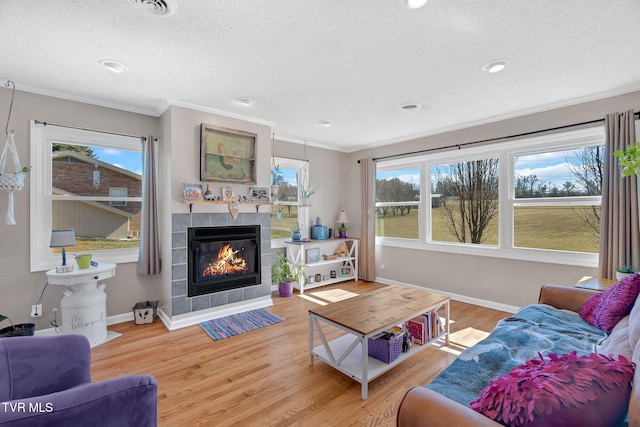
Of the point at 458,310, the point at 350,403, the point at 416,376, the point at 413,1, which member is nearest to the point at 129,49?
the point at 413,1

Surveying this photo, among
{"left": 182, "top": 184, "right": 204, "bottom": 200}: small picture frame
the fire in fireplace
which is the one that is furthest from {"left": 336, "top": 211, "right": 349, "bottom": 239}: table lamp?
{"left": 182, "top": 184, "right": 204, "bottom": 200}: small picture frame

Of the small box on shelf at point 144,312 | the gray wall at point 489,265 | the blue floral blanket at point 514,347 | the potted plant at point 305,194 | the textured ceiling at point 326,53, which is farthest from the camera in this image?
the potted plant at point 305,194

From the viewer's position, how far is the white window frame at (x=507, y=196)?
3221mm

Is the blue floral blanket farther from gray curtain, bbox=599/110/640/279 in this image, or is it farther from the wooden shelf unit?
the wooden shelf unit

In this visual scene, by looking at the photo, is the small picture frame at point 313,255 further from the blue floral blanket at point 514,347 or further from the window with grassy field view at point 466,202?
the blue floral blanket at point 514,347

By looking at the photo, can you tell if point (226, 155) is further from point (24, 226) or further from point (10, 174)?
point (24, 226)

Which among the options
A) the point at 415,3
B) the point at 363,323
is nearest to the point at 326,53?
the point at 415,3

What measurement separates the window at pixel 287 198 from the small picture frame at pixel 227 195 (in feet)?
3.72

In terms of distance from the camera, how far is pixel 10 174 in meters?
2.63

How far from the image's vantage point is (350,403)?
6.45ft

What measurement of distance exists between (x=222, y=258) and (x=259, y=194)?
946 mm

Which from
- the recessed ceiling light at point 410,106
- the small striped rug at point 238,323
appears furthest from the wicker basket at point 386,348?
the recessed ceiling light at point 410,106

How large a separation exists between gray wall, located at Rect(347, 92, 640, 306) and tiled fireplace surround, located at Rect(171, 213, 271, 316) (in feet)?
7.37

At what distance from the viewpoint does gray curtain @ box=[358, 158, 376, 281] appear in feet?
17.0
